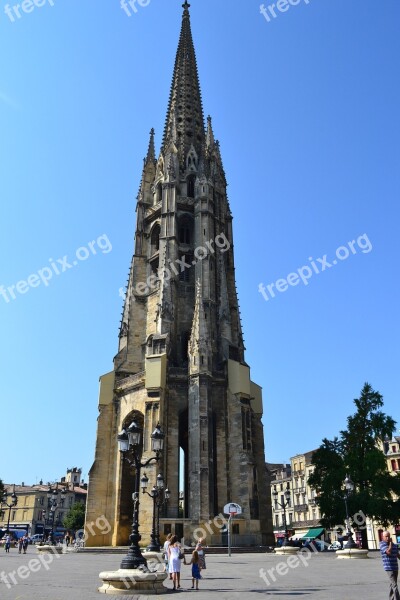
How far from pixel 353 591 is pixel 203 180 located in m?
37.5

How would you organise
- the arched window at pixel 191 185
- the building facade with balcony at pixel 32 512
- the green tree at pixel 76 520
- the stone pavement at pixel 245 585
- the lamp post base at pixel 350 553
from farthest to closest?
the building facade with balcony at pixel 32 512
the green tree at pixel 76 520
the arched window at pixel 191 185
the lamp post base at pixel 350 553
the stone pavement at pixel 245 585

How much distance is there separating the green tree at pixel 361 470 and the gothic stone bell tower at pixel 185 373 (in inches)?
176

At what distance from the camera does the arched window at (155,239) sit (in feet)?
143

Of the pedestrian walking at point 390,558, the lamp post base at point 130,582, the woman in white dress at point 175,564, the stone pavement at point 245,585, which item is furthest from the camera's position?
the woman in white dress at point 175,564

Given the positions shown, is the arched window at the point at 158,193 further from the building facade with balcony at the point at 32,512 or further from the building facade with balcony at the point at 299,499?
the building facade with balcony at the point at 32,512

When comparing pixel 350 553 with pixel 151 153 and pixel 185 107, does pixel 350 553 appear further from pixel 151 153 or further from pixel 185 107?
pixel 185 107

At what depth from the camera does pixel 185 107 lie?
52250 mm

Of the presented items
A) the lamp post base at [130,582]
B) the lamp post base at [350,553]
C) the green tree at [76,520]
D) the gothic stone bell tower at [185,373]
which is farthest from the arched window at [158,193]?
the green tree at [76,520]

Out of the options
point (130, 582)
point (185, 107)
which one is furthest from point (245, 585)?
point (185, 107)

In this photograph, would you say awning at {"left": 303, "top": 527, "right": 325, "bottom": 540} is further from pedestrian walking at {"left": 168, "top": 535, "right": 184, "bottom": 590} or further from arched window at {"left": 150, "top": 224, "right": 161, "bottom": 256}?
pedestrian walking at {"left": 168, "top": 535, "right": 184, "bottom": 590}

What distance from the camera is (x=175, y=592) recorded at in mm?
11727

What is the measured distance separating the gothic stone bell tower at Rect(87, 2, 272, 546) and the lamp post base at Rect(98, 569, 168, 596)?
19.0 m

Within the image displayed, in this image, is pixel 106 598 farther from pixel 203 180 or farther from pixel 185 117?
pixel 185 117

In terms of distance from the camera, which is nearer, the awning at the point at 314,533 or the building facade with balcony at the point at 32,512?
the awning at the point at 314,533
